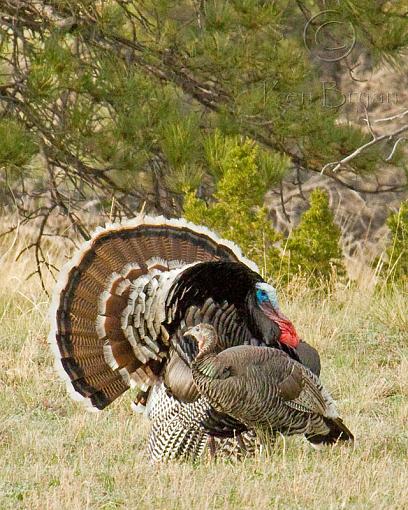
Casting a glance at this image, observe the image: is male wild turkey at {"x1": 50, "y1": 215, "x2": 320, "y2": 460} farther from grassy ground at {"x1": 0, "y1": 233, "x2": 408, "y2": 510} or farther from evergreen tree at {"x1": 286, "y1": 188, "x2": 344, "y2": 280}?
evergreen tree at {"x1": 286, "y1": 188, "x2": 344, "y2": 280}

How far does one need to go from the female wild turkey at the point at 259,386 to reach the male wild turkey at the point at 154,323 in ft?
0.55

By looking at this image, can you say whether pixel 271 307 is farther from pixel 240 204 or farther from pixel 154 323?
pixel 240 204

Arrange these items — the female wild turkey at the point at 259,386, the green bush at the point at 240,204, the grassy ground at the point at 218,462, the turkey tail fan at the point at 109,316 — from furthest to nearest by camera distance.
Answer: the green bush at the point at 240,204, the turkey tail fan at the point at 109,316, the female wild turkey at the point at 259,386, the grassy ground at the point at 218,462

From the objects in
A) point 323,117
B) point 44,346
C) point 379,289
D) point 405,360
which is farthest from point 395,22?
point 44,346

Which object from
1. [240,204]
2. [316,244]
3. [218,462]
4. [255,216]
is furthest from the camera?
[316,244]

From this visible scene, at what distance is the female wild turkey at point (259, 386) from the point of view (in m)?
4.86

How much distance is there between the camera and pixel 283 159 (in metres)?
8.61

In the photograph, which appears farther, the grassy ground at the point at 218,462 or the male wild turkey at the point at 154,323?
the male wild turkey at the point at 154,323

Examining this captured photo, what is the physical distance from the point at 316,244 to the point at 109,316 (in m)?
3.90

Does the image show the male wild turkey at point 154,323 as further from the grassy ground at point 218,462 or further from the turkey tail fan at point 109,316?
the grassy ground at point 218,462

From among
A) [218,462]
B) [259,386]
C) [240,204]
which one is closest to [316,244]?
[240,204]

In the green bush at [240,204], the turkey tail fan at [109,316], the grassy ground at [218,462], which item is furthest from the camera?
the green bush at [240,204]

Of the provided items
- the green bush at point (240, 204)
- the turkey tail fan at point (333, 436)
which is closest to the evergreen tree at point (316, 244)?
the green bush at point (240, 204)

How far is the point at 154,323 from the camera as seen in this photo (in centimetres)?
517
